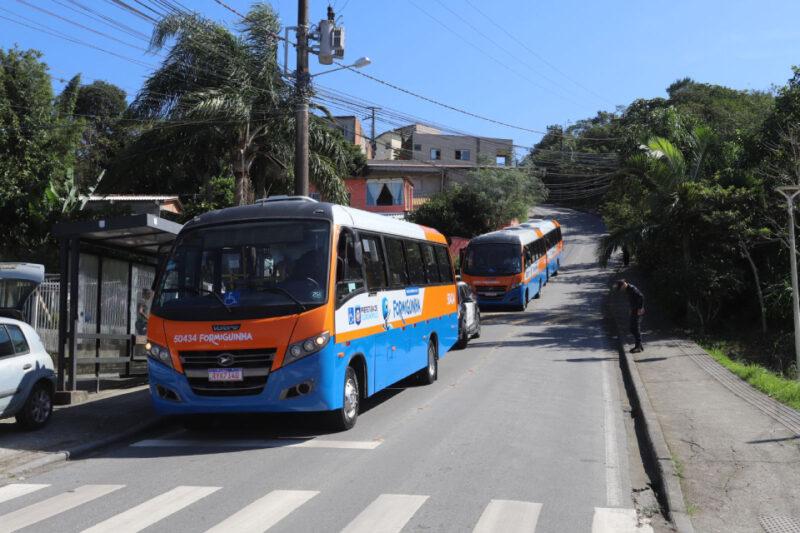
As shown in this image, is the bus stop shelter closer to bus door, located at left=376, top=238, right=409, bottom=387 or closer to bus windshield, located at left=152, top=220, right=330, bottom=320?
bus windshield, located at left=152, top=220, right=330, bottom=320

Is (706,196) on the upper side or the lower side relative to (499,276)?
upper

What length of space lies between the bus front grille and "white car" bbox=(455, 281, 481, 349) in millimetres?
11330

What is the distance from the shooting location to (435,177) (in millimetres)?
58219

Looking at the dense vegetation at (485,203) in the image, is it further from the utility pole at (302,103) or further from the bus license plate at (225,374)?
the bus license plate at (225,374)

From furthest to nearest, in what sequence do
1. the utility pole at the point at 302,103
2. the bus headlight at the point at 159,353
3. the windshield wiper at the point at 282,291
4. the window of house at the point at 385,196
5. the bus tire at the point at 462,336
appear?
1. the window of house at the point at 385,196
2. the bus tire at the point at 462,336
3. the utility pole at the point at 302,103
4. the bus headlight at the point at 159,353
5. the windshield wiper at the point at 282,291

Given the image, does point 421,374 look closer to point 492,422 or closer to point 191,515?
point 492,422

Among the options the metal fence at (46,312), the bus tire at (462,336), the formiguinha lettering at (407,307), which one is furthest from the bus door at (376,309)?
the metal fence at (46,312)

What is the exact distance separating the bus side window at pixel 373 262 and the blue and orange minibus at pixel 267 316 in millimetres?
58

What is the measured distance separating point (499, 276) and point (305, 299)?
21.3m

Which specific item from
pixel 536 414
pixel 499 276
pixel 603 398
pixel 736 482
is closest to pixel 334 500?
pixel 736 482

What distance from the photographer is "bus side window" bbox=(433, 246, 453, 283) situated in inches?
645

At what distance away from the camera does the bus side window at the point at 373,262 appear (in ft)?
37.1

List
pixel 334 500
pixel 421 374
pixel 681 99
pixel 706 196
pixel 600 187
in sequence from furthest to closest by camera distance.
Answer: pixel 600 187 < pixel 681 99 < pixel 706 196 < pixel 421 374 < pixel 334 500

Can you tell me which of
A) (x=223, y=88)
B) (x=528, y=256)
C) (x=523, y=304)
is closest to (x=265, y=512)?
(x=223, y=88)
